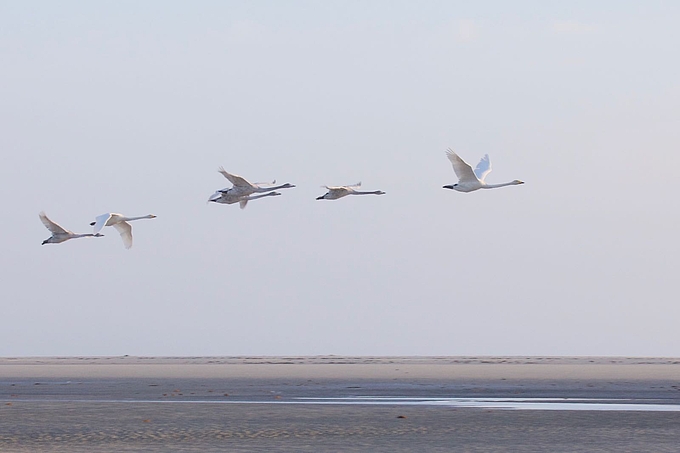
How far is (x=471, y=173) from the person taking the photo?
44.0 metres

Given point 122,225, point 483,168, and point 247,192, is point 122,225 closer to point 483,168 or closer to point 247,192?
point 247,192

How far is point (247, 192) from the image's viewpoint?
47344mm

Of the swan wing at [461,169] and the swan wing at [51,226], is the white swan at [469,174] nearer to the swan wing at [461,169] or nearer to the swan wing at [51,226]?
the swan wing at [461,169]

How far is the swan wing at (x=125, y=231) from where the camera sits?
1958 inches

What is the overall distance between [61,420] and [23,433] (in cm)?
326

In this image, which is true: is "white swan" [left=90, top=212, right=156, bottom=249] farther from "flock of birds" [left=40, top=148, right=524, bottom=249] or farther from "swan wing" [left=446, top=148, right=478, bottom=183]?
"swan wing" [left=446, top=148, right=478, bottom=183]

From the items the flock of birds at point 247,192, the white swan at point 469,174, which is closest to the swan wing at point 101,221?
the flock of birds at point 247,192

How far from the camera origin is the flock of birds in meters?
44.4

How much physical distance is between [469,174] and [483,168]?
348cm

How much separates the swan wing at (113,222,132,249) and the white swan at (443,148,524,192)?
13.2 metres

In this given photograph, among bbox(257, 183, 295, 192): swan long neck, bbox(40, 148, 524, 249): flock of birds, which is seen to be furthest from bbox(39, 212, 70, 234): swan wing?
bbox(257, 183, 295, 192): swan long neck

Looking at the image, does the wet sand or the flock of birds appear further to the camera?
the flock of birds

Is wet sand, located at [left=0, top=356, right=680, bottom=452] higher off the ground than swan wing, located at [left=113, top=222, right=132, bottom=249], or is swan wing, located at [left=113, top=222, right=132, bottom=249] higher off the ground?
swan wing, located at [left=113, top=222, right=132, bottom=249]

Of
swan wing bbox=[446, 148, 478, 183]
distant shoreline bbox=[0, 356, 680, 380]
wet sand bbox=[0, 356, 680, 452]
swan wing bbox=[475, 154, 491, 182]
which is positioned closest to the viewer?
wet sand bbox=[0, 356, 680, 452]
